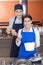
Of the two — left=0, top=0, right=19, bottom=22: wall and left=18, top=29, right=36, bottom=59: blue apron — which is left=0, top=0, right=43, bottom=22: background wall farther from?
left=18, top=29, right=36, bottom=59: blue apron

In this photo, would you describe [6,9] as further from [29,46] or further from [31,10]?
[29,46]

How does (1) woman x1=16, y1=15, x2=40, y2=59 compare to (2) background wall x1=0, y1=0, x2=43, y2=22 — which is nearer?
(1) woman x1=16, y1=15, x2=40, y2=59

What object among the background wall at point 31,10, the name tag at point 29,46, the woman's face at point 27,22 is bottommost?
the background wall at point 31,10

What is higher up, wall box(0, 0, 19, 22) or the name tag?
the name tag

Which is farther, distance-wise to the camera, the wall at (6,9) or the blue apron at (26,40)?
the wall at (6,9)

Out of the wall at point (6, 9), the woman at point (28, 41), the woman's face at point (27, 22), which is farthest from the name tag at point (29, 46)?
the wall at point (6, 9)

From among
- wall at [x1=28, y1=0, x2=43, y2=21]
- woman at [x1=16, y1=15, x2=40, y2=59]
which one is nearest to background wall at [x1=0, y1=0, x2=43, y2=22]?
wall at [x1=28, y1=0, x2=43, y2=21]

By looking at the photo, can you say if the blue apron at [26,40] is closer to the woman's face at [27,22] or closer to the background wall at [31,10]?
the woman's face at [27,22]

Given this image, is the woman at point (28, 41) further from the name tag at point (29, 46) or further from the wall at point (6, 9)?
the wall at point (6, 9)

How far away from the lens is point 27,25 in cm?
164

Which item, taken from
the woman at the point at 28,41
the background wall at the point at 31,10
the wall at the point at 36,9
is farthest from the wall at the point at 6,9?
the woman at the point at 28,41

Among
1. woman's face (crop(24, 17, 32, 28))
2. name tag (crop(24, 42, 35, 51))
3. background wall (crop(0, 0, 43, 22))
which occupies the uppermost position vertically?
woman's face (crop(24, 17, 32, 28))

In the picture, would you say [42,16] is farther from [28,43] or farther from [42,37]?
[28,43]

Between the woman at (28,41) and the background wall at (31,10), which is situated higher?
the woman at (28,41)
